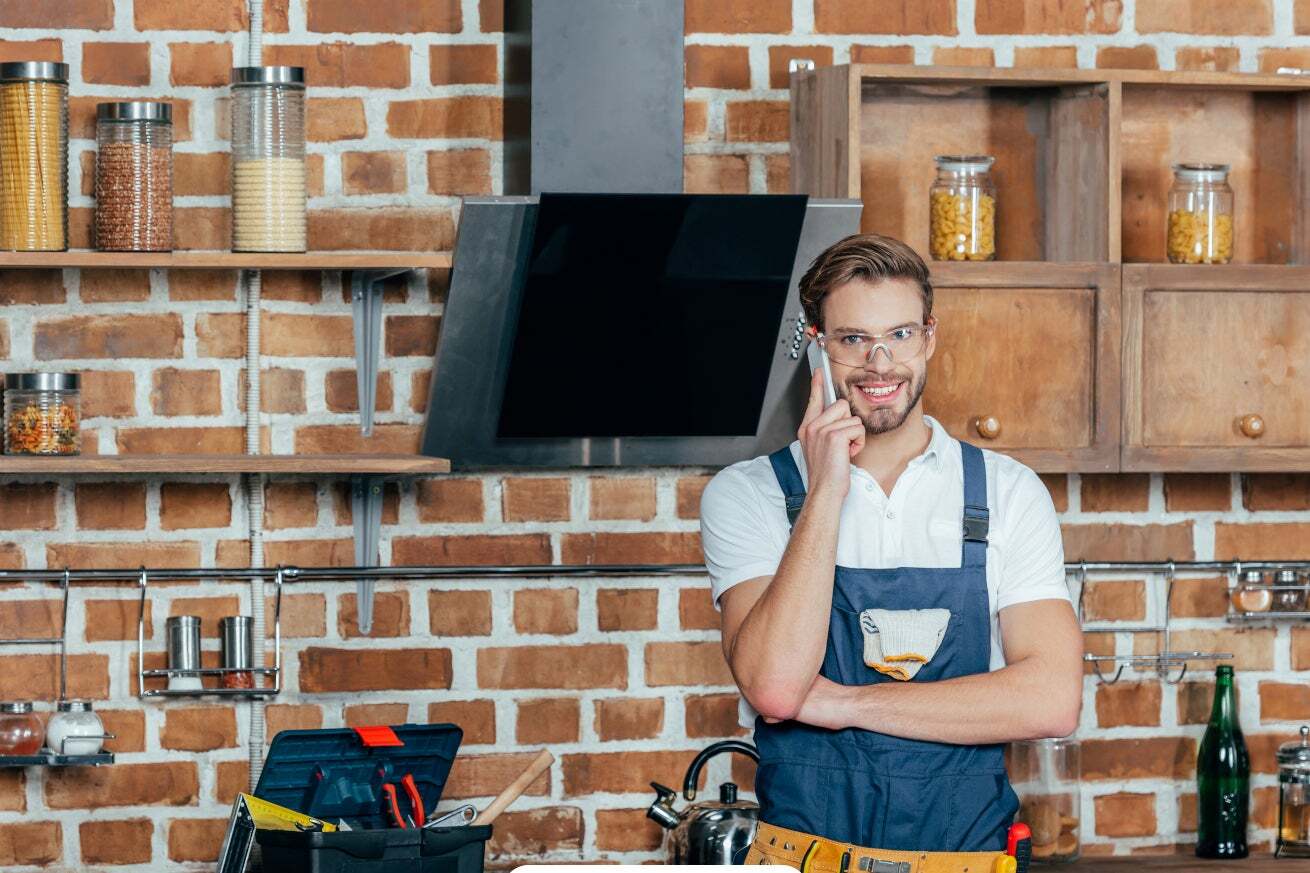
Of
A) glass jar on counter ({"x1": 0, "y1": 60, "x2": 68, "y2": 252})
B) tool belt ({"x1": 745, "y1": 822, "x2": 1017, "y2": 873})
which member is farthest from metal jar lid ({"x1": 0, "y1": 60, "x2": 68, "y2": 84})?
tool belt ({"x1": 745, "y1": 822, "x2": 1017, "y2": 873})

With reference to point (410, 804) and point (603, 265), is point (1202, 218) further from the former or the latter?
point (410, 804)

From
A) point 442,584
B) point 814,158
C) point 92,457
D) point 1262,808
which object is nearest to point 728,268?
point 814,158

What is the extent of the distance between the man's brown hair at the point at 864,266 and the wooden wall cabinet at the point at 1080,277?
50 cm

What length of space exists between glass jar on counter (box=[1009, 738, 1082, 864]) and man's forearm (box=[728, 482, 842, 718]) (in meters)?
0.90

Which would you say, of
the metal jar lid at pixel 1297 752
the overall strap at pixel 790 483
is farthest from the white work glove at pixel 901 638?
the metal jar lid at pixel 1297 752

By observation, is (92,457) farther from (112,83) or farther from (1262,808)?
(1262,808)

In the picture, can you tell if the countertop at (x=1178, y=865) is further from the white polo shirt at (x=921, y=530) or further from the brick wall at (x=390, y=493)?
the white polo shirt at (x=921, y=530)

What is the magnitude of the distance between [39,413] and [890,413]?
127 cm

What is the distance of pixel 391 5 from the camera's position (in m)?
2.86

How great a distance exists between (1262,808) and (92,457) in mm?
2016

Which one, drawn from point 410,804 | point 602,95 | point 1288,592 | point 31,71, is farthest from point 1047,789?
point 31,71

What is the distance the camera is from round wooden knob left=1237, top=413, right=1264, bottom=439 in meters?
2.80

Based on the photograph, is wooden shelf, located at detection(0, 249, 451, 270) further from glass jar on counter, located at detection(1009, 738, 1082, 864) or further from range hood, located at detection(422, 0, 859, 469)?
glass jar on counter, located at detection(1009, 738, 1082, 864)

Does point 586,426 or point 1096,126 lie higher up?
point 1096,126
